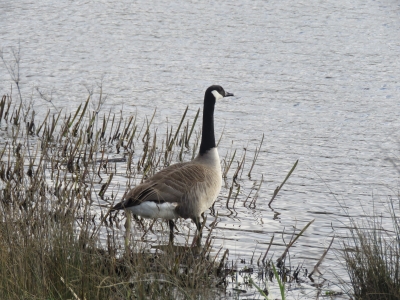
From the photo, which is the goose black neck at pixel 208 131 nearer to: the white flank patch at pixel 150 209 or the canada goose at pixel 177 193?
the canada goose at pixel 177 193

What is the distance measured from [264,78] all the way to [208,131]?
901cm

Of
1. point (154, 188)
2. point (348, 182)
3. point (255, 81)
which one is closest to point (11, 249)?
point (154, 188)

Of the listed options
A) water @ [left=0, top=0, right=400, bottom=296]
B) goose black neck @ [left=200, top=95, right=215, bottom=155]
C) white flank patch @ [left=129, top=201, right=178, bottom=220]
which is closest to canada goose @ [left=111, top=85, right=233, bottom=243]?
white flank patch @ [left=129, top=201, right=178, bottom=220]

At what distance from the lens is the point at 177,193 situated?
805cm

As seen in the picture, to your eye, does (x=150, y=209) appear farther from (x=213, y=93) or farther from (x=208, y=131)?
(x=213, y=93)

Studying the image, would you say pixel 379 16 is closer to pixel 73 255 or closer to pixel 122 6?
pixel 122 6

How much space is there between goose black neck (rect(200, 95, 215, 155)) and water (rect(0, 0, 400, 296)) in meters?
0.99

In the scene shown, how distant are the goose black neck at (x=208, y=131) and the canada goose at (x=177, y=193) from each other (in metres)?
0.32

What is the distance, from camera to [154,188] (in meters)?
7.81

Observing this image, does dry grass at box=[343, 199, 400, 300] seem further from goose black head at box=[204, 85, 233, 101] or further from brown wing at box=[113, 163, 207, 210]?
goose black head at box=[204, 85, 233, 101]

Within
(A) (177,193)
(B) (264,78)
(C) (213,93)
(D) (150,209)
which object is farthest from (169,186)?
(B) (264,78)

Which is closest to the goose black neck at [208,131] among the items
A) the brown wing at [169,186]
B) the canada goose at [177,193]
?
the canada goose at [177,193]

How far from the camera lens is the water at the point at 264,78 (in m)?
10.4

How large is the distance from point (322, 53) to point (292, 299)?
14566 mm
